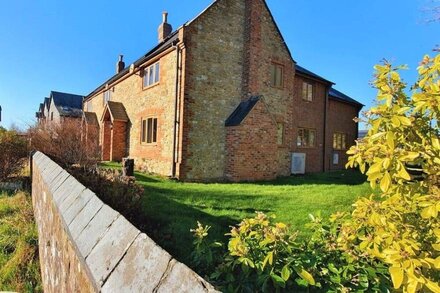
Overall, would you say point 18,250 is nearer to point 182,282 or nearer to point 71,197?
point 71,197

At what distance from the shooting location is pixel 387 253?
1.73 metres

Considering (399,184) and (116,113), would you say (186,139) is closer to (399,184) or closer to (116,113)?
(116,113)

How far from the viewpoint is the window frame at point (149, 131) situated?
17047 millimetres

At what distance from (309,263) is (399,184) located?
871 millimetres

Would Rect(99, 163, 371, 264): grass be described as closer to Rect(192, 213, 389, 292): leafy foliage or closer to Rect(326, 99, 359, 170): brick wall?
Rect(192, 213, 389, 292): leafy foliage

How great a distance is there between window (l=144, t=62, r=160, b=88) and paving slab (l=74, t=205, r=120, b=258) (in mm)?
15632

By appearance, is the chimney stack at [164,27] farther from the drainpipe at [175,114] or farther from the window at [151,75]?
the drainpipe at [175,114]

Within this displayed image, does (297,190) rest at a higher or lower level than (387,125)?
lower

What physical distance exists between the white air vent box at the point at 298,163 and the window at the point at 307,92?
13.1ft

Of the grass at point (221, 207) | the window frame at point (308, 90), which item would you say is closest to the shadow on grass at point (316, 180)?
the grass at point (221, 207)

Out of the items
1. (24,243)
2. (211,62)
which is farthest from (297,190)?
(24,243)

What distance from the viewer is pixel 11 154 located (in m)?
11.9

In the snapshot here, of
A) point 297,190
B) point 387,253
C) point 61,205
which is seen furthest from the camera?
point 297,190

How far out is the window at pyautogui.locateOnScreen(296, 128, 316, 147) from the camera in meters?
20.5
